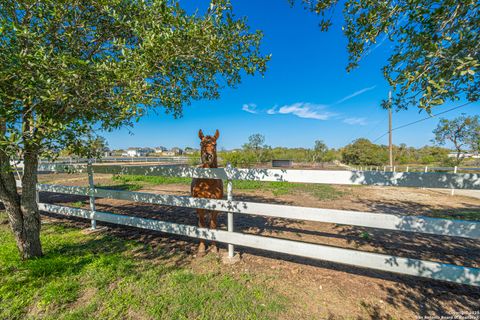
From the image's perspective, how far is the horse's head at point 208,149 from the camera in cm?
402

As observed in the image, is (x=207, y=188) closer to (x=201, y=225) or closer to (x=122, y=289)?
(x=201, y=225)

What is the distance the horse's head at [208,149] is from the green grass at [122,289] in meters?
1.88

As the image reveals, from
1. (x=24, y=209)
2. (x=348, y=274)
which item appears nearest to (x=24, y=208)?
(x=24, y=209)

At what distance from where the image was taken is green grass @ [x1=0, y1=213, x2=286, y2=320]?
2.47 metres

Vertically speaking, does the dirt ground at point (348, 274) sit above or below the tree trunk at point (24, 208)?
below

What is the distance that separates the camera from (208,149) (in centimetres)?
411

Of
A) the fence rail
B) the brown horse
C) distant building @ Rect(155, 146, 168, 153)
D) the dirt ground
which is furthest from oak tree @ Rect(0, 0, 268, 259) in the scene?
distant building @ Rect(155, 146, 168, 153)

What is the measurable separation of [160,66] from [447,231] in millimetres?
4088

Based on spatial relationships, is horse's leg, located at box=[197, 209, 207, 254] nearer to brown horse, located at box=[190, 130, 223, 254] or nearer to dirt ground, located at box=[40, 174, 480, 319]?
brown horse, located at box=[190, 130, 223, 254]

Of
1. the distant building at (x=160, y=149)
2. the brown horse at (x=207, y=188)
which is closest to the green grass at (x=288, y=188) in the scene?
the brown horse at (x=207, y=188)

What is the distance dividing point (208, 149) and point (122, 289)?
265 cm

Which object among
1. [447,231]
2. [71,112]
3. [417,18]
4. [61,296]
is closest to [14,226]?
[61,296]

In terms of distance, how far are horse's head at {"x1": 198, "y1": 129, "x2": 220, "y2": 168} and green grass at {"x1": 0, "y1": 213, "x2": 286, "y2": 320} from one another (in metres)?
1.88

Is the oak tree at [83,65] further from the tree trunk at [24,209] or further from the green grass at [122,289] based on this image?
the green grass at [122,289]
